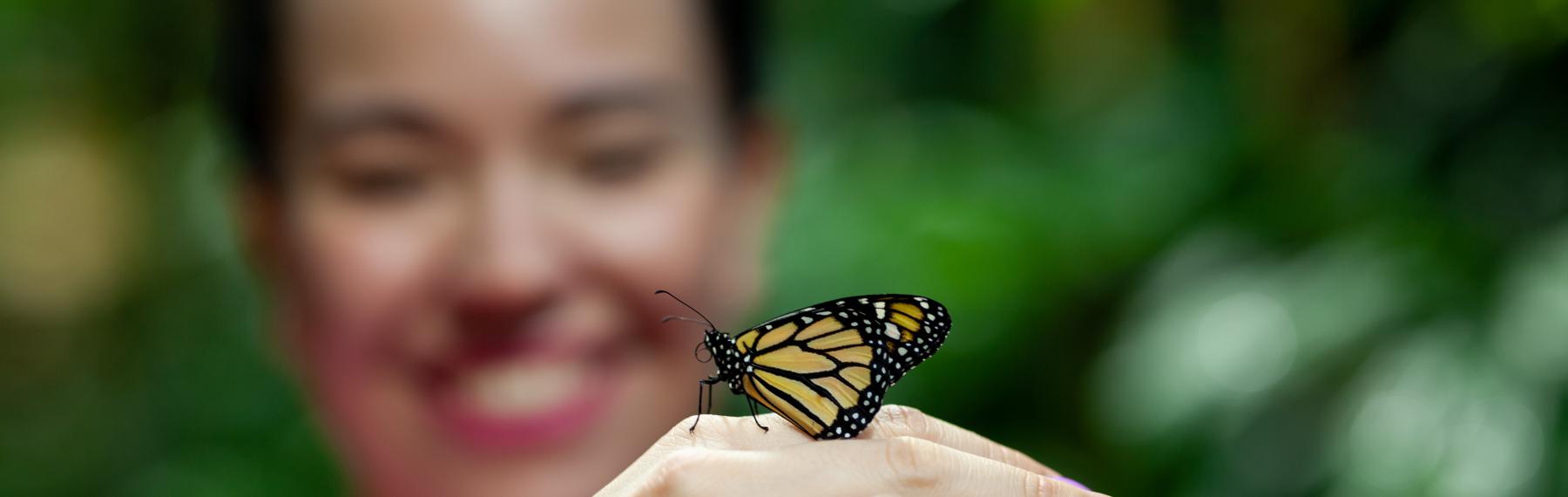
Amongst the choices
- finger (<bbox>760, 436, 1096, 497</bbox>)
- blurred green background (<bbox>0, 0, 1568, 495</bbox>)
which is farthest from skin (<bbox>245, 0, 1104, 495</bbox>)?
finger (<bbox>760, 436, 1096, 497</bbox>)

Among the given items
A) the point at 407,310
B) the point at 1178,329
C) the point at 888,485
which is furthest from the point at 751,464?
the point at 1178,329

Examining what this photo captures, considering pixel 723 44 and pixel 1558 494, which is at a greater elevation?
pixel 723 44

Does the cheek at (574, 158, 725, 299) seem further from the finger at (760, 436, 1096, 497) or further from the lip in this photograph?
the finger at (760, 436, 1096, 497)

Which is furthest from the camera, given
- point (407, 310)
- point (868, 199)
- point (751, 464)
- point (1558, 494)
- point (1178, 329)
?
point (868, 199)

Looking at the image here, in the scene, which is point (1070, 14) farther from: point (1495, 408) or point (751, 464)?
point (751, 464)

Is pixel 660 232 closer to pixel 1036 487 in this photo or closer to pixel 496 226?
pixel 496 226

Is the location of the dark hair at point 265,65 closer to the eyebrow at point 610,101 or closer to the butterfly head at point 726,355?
the eyebrow at point 610,101

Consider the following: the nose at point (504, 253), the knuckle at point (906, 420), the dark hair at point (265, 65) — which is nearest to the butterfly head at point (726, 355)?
the knuckle at point (906, 420)
